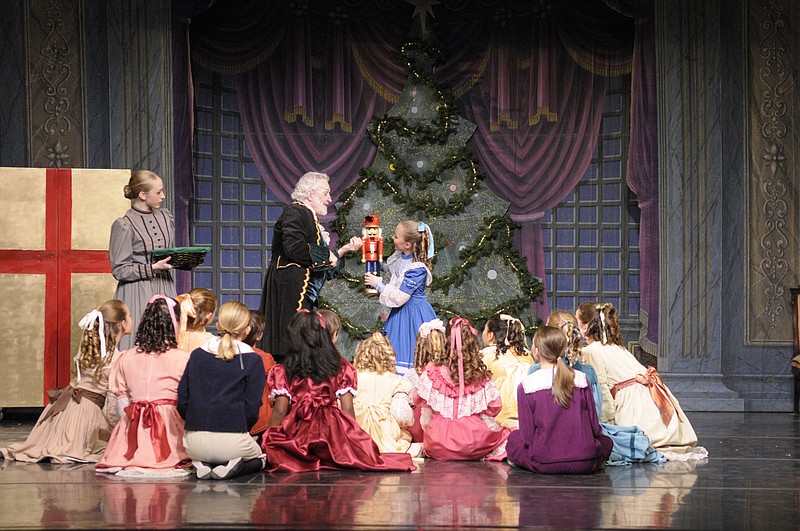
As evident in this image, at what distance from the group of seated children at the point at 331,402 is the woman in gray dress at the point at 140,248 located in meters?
0.41

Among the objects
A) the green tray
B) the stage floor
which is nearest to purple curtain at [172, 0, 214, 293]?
the green tray

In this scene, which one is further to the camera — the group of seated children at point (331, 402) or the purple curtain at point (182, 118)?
the purple curtain at point (182, 118)

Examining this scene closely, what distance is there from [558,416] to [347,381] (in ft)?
3.64

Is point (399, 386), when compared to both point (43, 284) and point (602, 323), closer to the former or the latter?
point (602, 323)

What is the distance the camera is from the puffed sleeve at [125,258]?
6.16 meters

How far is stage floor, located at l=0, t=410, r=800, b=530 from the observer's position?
404 cm

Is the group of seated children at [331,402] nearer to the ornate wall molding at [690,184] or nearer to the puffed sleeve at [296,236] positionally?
the puffed sleeve at [296,236]

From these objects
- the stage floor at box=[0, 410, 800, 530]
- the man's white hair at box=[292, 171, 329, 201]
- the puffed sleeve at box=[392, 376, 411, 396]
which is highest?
the man's white hair at box=[292, 171, 329, 201]

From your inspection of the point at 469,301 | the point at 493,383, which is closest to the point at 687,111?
the point at 469,301

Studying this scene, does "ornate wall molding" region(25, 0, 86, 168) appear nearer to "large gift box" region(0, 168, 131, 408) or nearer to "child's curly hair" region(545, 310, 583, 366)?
"large gift box" region(0, 168, 131, 408)

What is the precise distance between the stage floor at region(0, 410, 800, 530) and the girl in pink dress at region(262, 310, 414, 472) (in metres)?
0.15

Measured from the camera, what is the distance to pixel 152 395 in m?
5.30

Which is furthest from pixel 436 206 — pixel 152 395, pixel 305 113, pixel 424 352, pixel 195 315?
pixel 152 395

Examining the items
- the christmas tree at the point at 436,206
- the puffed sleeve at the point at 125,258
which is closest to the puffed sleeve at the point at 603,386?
the puffed sleeve at the point at 125,258
